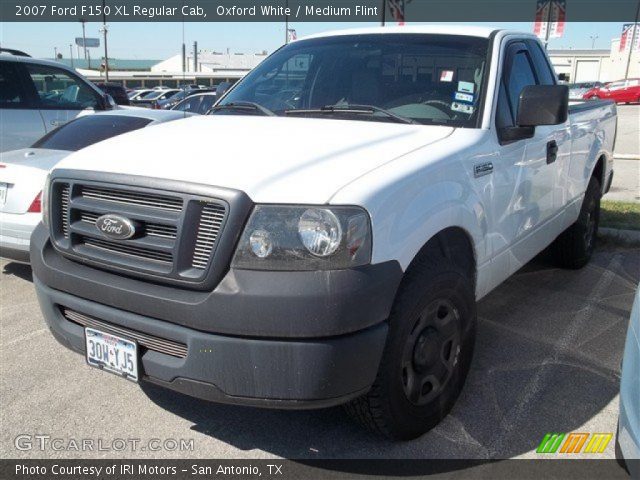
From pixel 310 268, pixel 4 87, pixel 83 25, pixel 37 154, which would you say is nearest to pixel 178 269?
pixel 310 268

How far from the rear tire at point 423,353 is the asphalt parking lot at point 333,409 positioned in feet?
0.61

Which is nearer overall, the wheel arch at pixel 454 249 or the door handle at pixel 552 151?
the wheel arch at pixel 454 249

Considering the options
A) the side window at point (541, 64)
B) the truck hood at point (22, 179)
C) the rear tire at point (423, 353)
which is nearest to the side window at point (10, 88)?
the truck hood at point (22, 179)

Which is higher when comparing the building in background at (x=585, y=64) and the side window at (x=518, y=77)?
the building in background at (x=585, y=64)

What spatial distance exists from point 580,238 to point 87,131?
4.62 m

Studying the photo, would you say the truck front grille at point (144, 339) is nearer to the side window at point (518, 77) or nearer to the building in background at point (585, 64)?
the side window at point (518, 77)

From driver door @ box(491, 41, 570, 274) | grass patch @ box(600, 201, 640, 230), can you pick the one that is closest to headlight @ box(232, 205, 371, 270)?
driver door @ box(491, 41, 570, 274)

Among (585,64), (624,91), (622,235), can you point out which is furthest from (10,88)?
(585,64)

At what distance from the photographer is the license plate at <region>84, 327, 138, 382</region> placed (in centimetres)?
257

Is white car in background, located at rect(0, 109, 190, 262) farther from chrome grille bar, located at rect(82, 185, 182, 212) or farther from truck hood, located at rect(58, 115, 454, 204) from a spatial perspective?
chrome grille bar, located at rect(82, 185, 182, 212)

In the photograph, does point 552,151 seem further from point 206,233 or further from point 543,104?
point 206,233

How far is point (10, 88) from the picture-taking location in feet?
24.1

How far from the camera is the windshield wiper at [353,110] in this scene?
3.31 m

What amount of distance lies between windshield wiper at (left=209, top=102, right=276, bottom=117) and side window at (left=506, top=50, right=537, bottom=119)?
1405 millimetres
